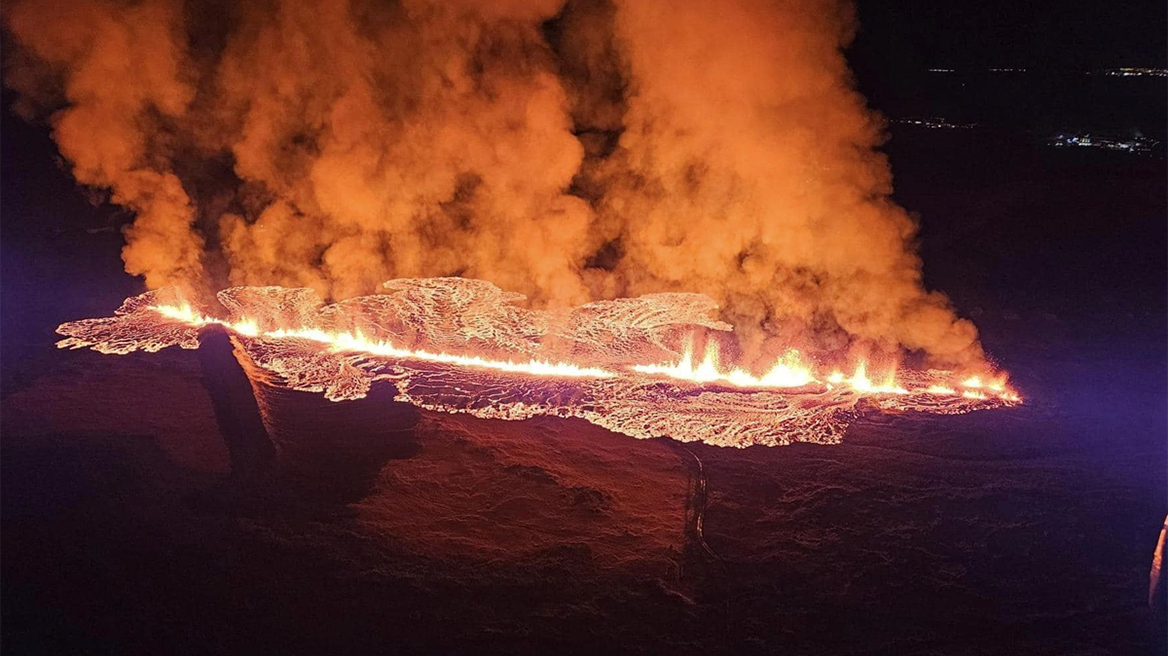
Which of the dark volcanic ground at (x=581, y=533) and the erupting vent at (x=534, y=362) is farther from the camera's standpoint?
the erupting vent at (x=534, y=362)

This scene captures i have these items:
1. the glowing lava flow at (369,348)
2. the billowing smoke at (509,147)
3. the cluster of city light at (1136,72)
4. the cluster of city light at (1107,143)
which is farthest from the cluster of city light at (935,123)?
the glowing lava flow at (369,348)

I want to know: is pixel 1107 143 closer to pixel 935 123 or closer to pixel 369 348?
pixel 935 123

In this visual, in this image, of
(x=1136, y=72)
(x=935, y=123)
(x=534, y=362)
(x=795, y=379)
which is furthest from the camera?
(x=935, y=123)

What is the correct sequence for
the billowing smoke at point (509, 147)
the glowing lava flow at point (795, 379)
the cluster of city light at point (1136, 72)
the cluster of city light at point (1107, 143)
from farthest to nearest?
the cluster of city light at point (1107, 143)
the cluster of city light at point (1136, 72)
the billowing smoke at point (509, 147)
the glowing lava flow at point (795, 379)

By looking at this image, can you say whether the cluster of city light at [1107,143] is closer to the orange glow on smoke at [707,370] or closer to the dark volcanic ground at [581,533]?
the dark volcanic ground at [581,533]

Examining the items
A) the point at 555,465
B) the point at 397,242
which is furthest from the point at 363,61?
the point at 555,465

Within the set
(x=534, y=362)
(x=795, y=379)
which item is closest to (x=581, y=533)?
(x=534, y=362)

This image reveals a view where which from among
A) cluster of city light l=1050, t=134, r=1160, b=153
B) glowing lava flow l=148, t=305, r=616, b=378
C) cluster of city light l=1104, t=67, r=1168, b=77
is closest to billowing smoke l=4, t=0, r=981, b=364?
glowing lava flow l=148, t=305, r=616, b=378
